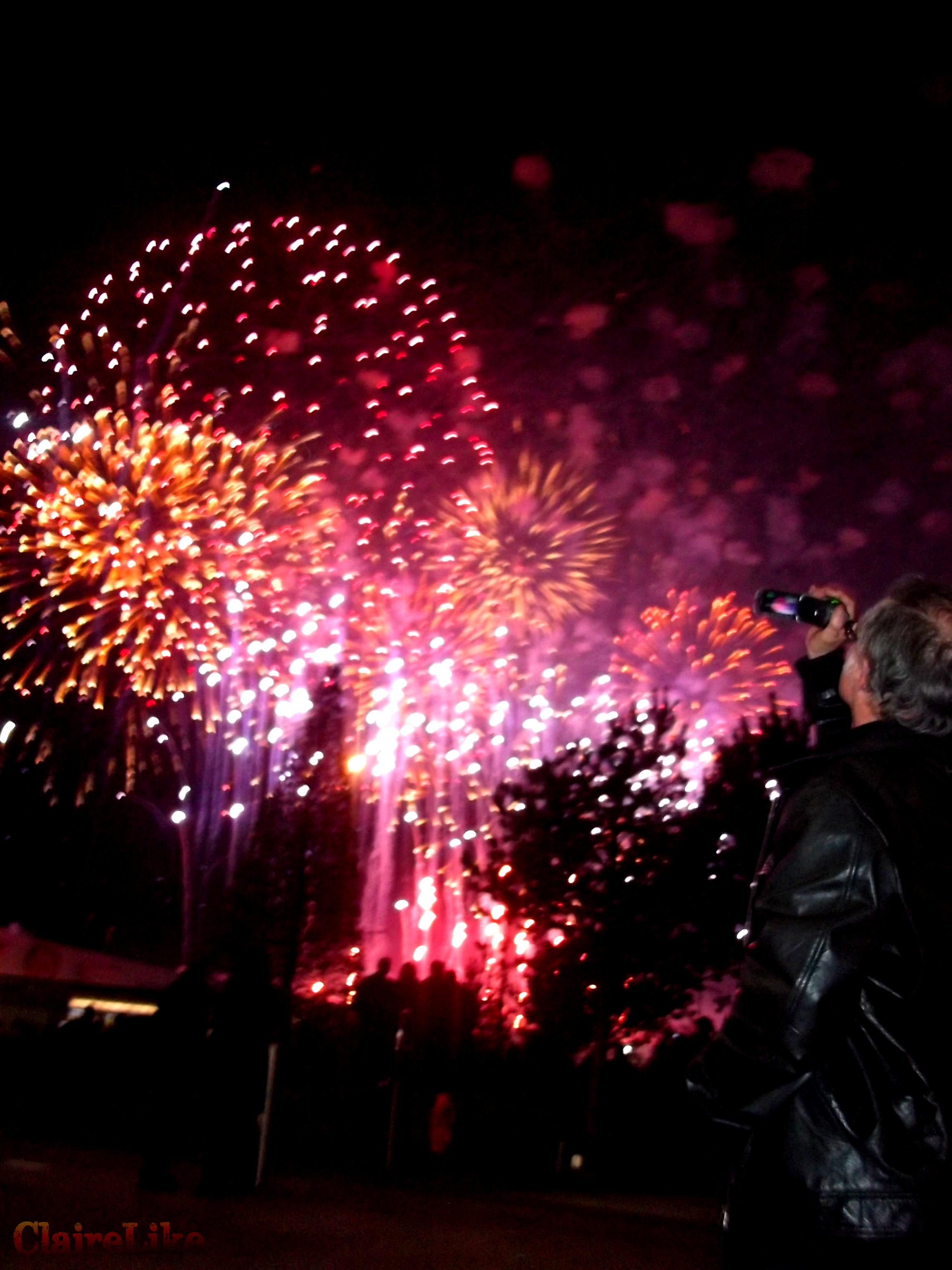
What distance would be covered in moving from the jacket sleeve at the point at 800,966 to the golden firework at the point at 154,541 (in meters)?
19.5

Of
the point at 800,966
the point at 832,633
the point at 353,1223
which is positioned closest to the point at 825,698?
the point at 832,633

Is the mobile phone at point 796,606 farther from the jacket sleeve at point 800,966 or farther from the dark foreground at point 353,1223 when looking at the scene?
the dark foreground at point 353,1223

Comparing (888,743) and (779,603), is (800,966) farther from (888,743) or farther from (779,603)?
(779,603)

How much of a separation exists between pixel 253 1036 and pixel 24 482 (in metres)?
15.1

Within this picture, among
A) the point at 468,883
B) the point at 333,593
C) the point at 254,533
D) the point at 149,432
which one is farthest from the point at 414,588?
the point at 468,883

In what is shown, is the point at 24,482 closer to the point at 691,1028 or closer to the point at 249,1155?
the point at 691,1028

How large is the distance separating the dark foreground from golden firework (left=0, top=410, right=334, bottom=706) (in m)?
12.3

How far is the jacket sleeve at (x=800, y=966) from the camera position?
2412 millimetres

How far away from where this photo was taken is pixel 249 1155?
909cm

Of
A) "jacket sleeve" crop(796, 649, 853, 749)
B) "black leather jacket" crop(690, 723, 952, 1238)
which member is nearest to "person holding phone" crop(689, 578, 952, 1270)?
"black leather jacket" crop(690, 723, 952, 1238)

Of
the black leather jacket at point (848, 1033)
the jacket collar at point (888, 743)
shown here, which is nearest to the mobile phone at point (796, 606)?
the jacket collar at point (888, 743)

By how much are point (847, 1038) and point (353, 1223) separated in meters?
6.75

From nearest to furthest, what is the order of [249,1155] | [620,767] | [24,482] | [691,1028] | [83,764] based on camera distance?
[249,1155] → [620,767] → [691,1028] → [24,482] → [83,764]

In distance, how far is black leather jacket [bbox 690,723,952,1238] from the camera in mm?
2354
